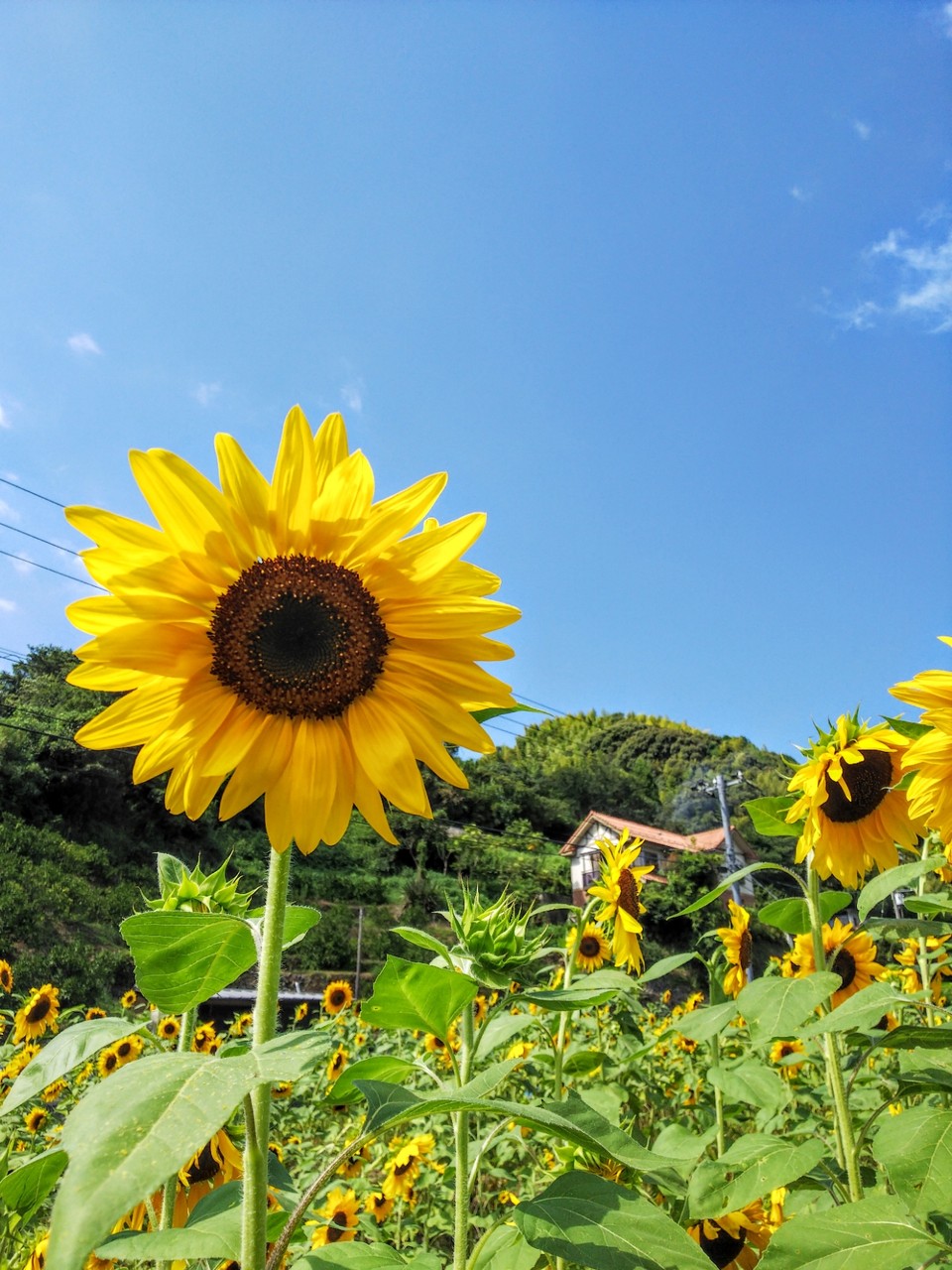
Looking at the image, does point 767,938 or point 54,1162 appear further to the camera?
point 767,938

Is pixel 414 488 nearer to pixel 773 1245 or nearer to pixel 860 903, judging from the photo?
pixel 773 1245

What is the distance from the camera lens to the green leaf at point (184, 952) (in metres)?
0.91

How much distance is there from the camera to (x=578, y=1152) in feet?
6.34

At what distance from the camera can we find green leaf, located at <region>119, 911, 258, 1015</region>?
0.91 m

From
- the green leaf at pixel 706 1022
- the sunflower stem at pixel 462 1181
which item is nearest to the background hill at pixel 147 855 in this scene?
the green leaf at pixel 706 1022

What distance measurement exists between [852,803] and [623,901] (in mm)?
1161

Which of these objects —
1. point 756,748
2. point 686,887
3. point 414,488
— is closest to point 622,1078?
point 414,488

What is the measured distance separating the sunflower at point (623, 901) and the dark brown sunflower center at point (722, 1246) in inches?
43.8

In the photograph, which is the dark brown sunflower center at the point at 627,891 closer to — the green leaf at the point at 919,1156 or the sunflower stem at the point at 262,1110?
the green leaf at the point at 919,1156

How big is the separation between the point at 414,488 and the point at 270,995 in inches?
25.0

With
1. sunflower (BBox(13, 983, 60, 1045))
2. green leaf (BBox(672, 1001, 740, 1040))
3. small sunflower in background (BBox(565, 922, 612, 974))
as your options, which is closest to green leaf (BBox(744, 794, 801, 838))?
green leaf (BBox(672, 1001, 740, 1040))

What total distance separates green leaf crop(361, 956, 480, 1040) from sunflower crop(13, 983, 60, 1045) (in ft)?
16.4

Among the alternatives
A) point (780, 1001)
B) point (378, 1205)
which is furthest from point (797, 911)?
point (378, 1205)

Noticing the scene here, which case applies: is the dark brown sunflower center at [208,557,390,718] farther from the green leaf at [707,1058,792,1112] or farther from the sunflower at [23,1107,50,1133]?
the sunflower at [23,1107,50,1133]
